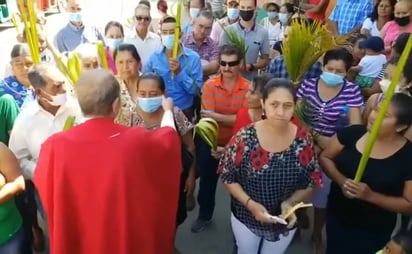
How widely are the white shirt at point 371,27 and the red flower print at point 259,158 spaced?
336 centimetres

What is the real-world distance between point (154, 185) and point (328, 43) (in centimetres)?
208

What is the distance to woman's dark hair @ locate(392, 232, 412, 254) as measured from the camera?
76.1 inches

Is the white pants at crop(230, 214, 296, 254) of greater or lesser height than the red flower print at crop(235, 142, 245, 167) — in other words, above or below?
below

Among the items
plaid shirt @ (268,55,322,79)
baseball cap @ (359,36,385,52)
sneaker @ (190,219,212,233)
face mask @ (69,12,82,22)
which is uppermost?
face mask @ (69,12,82,22)

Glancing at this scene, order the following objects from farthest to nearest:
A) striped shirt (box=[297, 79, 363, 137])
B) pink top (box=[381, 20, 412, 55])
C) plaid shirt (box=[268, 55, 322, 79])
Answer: pink top (box=[381, 20, 412, 55])
plaid shirt (box=[268, 55, 322, 79])
striped shirt (box=[297, 79, 363, 137])

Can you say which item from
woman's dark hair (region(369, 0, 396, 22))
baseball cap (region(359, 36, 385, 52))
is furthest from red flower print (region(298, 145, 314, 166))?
woman's dark hair (region(369, 0, 396, 22))

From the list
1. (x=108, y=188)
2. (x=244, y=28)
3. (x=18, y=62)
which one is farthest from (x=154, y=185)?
(x=244, y=28)

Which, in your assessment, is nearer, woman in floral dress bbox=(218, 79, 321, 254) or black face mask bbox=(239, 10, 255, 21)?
woman in floral dress bbox=(218, 79, 321, 254)

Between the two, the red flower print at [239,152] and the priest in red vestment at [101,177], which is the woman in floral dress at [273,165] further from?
the priest in red vestment at [101,177]

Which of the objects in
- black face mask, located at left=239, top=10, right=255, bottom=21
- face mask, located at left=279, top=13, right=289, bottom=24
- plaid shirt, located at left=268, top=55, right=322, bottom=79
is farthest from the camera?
face mask, located at left=279, top=13, right=289, bottom=24

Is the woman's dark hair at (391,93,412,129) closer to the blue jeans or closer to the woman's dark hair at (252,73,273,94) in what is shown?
the woman's dark hair at (252,73,273,94)

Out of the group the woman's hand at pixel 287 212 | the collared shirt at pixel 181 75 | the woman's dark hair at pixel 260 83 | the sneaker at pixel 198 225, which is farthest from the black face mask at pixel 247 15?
the woman's hand at pixel 287 212

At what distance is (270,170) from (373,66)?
2270 millimetres

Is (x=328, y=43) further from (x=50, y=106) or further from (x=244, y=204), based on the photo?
(x=50, y=106)
